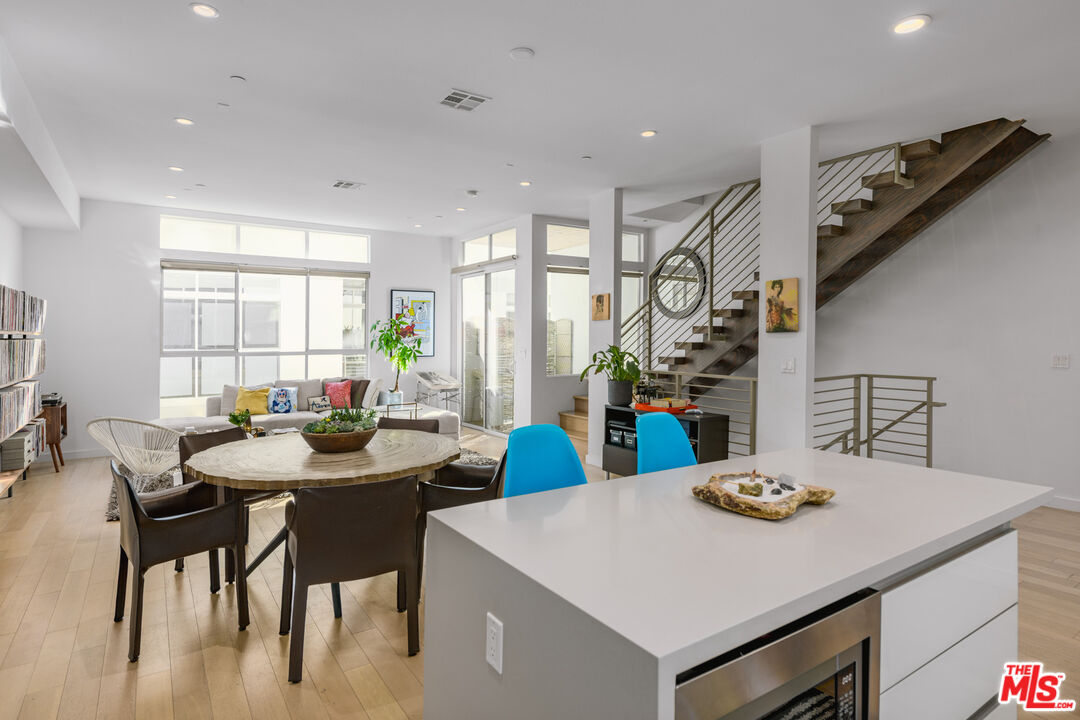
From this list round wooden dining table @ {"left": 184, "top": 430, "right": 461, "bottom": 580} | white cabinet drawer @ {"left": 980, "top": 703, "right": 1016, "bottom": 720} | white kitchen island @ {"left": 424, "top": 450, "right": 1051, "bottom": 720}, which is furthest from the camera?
round wooden dining table @ {"left": 184, "top": 430, "right": 461, "bottom": 580}

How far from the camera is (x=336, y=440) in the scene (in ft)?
9.57

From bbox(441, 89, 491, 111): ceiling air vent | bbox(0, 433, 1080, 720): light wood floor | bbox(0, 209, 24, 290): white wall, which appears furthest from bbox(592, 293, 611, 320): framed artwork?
bbox(0, 209, 24, 290): white wall

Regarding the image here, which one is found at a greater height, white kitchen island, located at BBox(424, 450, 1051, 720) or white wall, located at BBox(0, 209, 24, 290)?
white wall, located at BBox(0, 209, 24, 290)

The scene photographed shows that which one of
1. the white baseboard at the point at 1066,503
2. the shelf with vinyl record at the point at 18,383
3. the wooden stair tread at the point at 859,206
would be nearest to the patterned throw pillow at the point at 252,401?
the shelf with vinyl record at the point at 18,383

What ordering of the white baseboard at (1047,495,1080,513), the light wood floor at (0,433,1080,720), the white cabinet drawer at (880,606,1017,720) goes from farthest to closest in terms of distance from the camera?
1. the white baseboard at (1047,495,1080,513)
2. the light wood floor at (0,433,1080,720)
3. the white cabinet drawer at (880,606,1017,720)

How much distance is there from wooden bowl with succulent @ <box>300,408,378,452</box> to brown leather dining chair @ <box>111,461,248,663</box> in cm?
46

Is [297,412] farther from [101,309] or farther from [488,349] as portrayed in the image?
[488,349]

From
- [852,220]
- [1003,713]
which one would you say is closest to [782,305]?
[852,220]

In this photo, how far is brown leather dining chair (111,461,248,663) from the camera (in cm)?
234

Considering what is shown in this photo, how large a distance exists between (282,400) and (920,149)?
6626 mm

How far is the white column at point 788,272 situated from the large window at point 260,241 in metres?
5.65

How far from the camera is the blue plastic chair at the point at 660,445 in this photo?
8.23ft

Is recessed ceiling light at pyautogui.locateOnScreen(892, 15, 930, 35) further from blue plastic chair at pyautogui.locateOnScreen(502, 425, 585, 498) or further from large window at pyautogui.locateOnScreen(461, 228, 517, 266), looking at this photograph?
large window at pyautogui.locateOnScreen(461, 228, 517, 266)

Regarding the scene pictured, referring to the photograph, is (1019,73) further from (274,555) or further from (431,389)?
(431,389)
